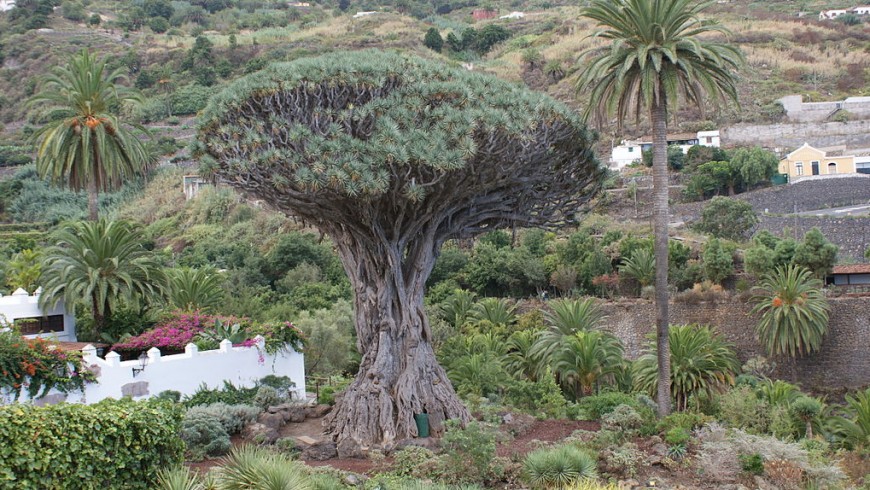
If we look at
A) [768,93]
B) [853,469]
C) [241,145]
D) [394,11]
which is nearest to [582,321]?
[853,469]

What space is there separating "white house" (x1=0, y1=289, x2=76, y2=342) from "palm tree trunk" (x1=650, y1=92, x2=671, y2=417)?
550 inches

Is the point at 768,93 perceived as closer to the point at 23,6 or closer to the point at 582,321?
the point at 582,321

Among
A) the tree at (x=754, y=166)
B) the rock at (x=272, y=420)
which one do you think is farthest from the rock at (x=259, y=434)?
the tree at (x=754, y=166)

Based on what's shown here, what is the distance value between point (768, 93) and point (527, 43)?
26895 millimetres

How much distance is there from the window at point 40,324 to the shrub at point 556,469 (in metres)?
13.8

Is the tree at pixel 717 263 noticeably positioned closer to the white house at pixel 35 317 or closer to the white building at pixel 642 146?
the white building at pixel 642 146

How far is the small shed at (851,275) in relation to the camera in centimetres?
3250

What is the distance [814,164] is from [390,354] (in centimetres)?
3925

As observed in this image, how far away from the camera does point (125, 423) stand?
11719 mm

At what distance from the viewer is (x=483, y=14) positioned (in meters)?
109

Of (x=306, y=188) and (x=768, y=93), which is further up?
(x=768, y=93)

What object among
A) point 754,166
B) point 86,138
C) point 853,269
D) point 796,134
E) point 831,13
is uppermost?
point 831,13

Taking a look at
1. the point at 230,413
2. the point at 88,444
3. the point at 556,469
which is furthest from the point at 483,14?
the point at 88,444

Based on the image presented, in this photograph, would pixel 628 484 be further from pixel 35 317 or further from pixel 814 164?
pixel 814 164
